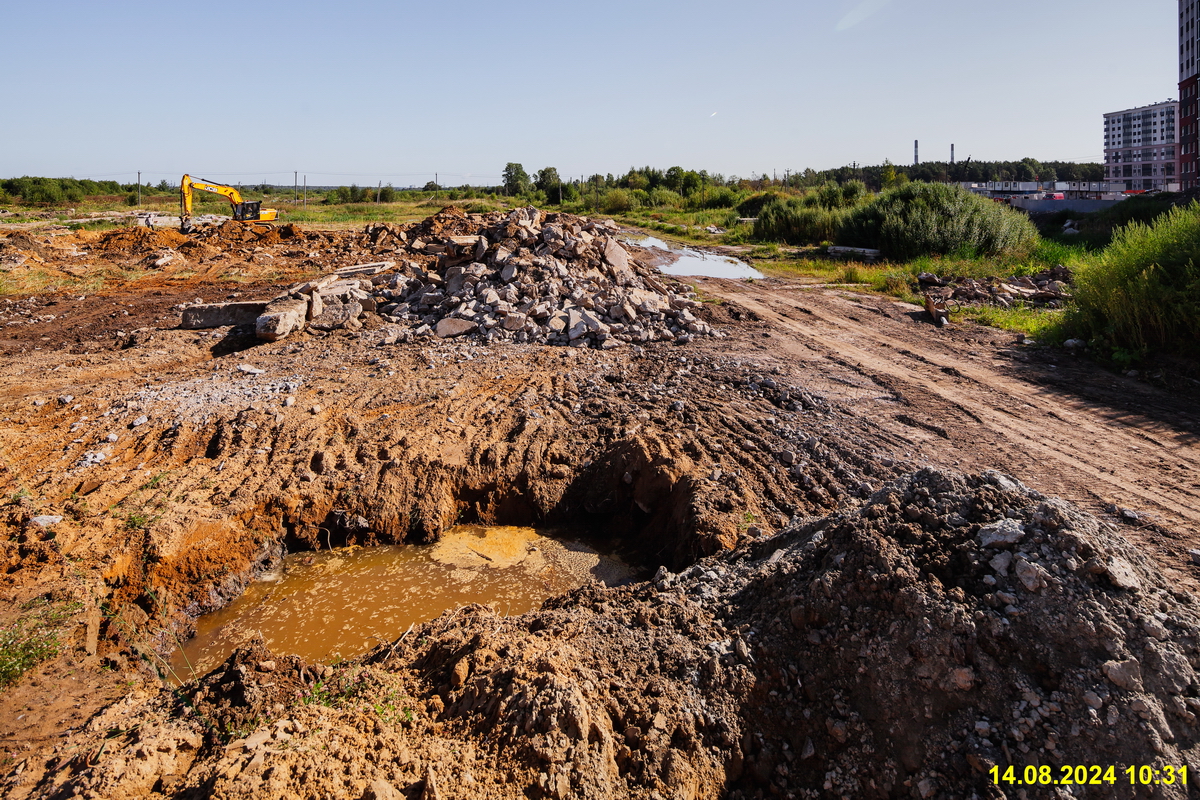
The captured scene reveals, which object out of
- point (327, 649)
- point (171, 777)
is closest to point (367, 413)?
point (327, 649)

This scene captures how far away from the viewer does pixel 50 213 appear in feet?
106

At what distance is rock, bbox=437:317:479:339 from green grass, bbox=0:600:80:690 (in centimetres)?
617

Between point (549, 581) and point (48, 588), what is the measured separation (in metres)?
3.63

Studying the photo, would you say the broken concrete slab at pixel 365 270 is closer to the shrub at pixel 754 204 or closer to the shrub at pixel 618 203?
the shrub at pixel 754 204

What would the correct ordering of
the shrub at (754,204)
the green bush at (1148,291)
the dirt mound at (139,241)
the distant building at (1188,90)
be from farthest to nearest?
the distant building at (1188,90) < the shrub at (754,204) < the dirt mound at (139,241) < the green bush at (1148,291)

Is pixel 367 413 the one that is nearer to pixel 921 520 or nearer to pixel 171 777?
pixel 171 777

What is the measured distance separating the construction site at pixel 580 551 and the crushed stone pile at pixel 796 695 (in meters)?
0.02

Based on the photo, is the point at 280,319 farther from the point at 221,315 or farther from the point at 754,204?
the point at 754,204

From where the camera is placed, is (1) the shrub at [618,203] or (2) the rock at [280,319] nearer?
(2) the rock at [280,319]

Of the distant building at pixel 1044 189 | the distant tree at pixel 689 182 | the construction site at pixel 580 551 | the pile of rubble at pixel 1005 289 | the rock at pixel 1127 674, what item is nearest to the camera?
the rock at pixel 1127 674

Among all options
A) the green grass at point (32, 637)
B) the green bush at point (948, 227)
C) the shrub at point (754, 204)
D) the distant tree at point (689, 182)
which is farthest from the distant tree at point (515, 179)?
the green grass at point (32, 637)

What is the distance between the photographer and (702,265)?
62.0ft

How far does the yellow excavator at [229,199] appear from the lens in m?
22.8
